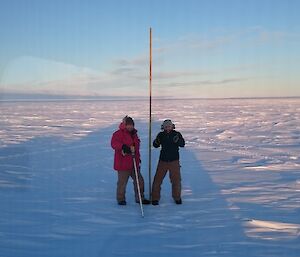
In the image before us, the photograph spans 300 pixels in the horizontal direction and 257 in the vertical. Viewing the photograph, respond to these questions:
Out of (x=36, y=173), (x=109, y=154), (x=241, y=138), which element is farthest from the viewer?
(x=241, y=138)

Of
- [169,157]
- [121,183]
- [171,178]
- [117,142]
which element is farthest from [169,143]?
[121,183]

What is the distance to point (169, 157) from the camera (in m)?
6.02

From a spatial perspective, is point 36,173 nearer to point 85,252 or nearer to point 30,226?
point 30,226

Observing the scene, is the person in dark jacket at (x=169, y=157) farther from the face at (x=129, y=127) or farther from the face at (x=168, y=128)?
the face at (x=129, y=127)

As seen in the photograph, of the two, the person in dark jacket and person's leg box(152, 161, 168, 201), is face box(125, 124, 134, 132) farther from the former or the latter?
person's leg box(152, 161, 168, 201)

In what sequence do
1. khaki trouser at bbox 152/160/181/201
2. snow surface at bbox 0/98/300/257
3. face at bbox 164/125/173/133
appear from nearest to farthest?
snow surface at bbox 0/98/300/257, face at bbox 164/125/173/133, khaki trouser at bbox 152/160/181/201

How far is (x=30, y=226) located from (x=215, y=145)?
349 inches

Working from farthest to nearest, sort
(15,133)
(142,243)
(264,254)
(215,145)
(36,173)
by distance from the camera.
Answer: (15,133) → (215,145) → (36,173) → (142,243) → (264,254)

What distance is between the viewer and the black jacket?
5.97m

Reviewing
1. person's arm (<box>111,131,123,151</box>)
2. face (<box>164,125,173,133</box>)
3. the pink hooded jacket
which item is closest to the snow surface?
the pink hooded jacket

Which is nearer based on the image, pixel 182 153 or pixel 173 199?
pixel 173 199

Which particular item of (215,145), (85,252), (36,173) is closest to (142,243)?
(85,252)

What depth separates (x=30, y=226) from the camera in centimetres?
503

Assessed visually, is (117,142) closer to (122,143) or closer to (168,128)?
(122,143)
